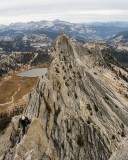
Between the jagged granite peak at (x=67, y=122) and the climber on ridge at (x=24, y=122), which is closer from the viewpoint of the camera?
the jagged granite peak at (x=67, y=122)

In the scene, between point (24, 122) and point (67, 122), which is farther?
point (67, 122)

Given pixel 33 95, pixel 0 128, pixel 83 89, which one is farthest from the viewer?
pixel 0 128

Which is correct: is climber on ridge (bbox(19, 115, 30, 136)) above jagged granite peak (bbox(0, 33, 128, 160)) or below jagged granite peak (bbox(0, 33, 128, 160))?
above

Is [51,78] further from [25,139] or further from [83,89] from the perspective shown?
[25,139]

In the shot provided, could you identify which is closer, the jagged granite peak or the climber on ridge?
the jagged granite peak

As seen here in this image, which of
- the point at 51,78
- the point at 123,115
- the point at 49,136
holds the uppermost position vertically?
the point at 51,78

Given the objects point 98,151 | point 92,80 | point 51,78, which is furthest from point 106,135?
point 92,80

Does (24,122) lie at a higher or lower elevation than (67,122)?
higher

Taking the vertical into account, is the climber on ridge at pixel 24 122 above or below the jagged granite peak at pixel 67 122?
above
